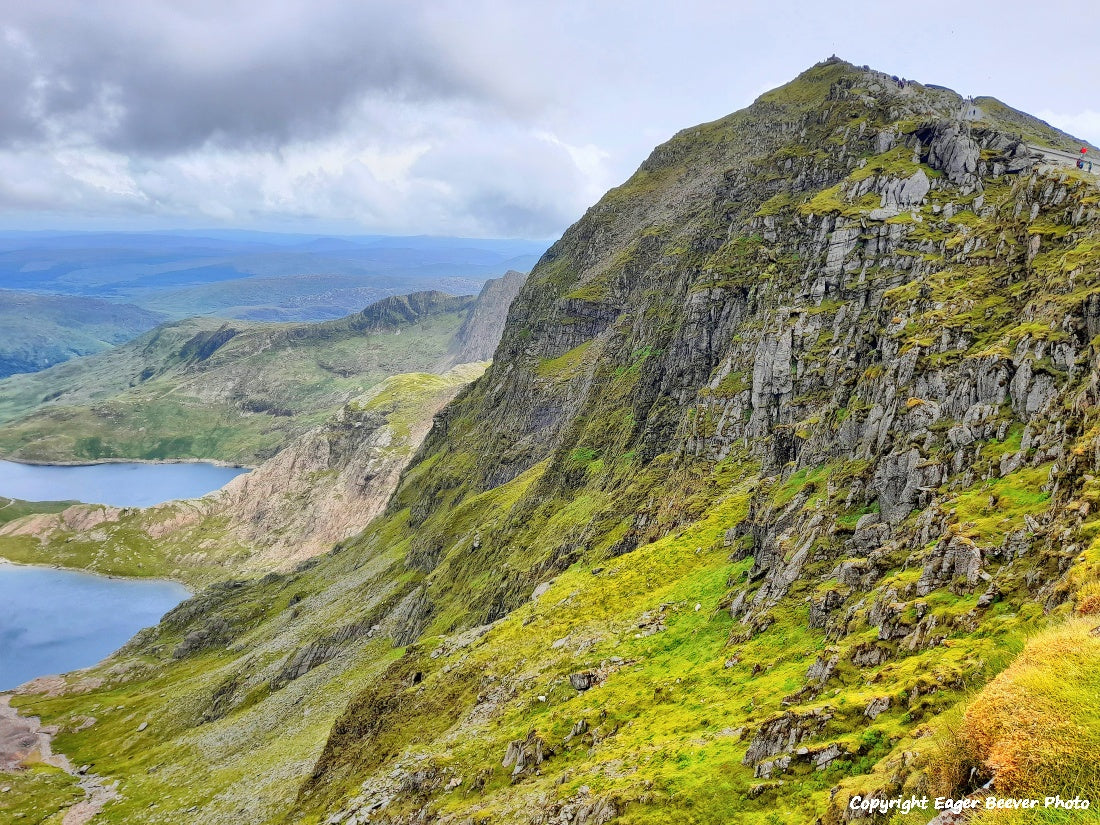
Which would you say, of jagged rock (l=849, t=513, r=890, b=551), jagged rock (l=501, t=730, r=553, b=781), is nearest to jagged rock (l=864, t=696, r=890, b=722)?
jagged rock (l=849, t=513, r=890, b=551)

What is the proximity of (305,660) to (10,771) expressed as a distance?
65.1m

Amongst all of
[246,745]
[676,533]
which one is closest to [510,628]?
[676,533]

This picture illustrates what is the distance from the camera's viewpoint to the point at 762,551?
4644 cm

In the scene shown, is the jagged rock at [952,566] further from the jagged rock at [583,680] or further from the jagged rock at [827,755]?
the jagged rock at [583,680]

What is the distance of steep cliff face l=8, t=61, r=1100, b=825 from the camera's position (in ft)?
85.7

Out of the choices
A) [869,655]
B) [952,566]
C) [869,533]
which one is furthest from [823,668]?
[869,533]

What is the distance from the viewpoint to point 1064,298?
1460 inches

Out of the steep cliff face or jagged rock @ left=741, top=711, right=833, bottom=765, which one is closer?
jagged rock @ left=741, top=711, right=833, bottom=765

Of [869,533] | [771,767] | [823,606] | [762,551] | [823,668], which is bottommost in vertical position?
[771,767]

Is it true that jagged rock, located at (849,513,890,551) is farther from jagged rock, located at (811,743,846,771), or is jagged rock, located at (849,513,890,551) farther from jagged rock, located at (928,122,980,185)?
jagged rock, located at (928,122,980,185)

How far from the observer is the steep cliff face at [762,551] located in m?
26.1

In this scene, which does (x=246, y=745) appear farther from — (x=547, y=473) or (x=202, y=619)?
(x=202, y=619)

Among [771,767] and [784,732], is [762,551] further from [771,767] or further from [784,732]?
[771,767]

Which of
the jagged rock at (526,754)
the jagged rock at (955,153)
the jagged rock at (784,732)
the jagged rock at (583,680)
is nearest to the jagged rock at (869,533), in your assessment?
the jagged rock at (784,732)
